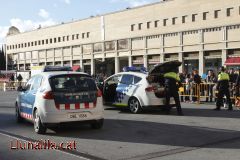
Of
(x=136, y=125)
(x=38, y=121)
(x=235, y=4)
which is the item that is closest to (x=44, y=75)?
(x=38, y=121)

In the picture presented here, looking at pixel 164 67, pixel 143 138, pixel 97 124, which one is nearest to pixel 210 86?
pixel 164 67

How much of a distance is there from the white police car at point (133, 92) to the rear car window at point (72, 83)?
4177mm

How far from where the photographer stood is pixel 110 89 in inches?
646

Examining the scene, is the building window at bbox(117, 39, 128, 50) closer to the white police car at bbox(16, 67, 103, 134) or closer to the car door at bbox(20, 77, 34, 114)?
the car door at bbox(20, 77, 34, 114)

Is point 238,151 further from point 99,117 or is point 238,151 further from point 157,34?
point 157,34

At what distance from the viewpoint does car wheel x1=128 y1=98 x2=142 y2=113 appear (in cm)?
1513

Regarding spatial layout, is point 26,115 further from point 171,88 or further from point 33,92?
point 171,88

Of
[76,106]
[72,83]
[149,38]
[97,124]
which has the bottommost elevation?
[97,124]

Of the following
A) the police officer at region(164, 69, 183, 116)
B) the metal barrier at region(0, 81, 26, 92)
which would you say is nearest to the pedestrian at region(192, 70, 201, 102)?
the police officer at region(164, 69, 183, 116)

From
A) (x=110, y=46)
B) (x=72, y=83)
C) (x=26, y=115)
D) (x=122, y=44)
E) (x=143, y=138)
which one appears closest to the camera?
(x=143, y=138)

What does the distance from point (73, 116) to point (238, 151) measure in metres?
4.15

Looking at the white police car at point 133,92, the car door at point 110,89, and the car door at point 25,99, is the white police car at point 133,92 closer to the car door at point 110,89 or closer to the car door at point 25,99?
the car door at point 110,89

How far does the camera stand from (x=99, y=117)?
35.7 feet

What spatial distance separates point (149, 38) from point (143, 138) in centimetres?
4377
